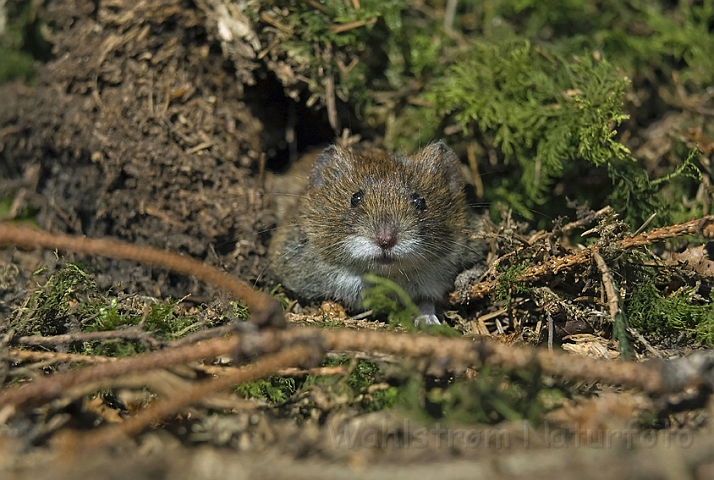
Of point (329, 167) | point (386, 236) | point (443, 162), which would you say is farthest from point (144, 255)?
point (443, 162)

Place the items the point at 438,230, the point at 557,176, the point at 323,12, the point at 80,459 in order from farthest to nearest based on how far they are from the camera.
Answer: the point at 323,12 < the point at 557,176 < the point at 438,230 < the point at 80,459

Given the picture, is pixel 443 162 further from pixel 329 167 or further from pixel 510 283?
pixel 510 283

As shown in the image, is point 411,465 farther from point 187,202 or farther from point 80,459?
point 187,202

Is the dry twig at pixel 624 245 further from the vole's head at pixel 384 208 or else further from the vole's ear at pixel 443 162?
the vole's ear at pixel 443 162

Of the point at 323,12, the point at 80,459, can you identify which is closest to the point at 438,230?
the point at 323,12

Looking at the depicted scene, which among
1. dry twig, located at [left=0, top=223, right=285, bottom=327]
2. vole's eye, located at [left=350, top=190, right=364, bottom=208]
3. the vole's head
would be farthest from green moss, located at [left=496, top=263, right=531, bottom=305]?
dry twig, located at [left=0, top=223, right=285, bottom=327]

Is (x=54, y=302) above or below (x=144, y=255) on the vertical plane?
below

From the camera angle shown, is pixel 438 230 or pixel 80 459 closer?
pixel 80 459
